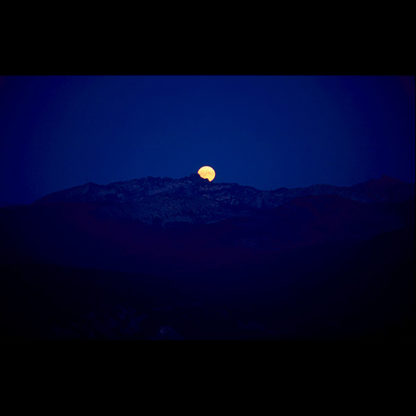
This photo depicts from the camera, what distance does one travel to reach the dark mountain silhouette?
5.11 metres

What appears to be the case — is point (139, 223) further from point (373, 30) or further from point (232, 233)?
point (373, 30)

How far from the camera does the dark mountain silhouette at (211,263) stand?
16.8 ft

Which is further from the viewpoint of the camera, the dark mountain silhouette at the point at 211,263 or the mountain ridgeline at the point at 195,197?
the mountain ridgeline at the point at 195,197

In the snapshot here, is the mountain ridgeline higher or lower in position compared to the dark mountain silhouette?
higher

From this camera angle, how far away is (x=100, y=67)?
2.76m

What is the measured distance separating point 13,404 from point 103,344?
3.11 feet

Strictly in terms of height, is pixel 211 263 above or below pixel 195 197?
below

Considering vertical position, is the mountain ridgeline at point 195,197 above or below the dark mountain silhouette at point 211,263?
above

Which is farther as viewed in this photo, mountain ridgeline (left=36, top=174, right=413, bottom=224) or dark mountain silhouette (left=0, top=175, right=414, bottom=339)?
mountain ridgeline (left=36, top=174, right=413, bottom=224)

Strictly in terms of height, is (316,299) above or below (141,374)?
below

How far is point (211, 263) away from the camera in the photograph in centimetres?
875

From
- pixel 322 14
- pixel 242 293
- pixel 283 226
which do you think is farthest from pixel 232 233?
pixel 322 14

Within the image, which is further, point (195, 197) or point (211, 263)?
point (195, 197)

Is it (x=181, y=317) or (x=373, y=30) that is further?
(x=181, y=317)
